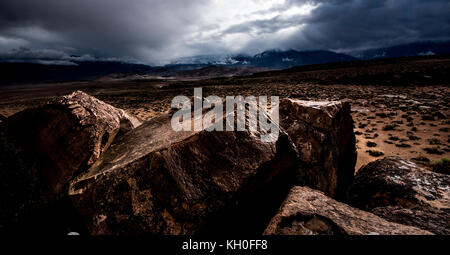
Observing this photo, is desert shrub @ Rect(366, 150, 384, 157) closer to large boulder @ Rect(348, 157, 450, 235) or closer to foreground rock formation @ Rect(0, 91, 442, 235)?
large boulder @ Rect(348, 157, 450, 235)

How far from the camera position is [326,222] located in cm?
287

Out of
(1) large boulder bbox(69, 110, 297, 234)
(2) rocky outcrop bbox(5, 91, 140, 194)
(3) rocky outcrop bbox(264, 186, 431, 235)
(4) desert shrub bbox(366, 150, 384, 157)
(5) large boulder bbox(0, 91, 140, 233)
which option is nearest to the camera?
(3) rocky outcrop bbox(264, 186, 431, 235)

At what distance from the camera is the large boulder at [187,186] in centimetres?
296

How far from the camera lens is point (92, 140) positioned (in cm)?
379

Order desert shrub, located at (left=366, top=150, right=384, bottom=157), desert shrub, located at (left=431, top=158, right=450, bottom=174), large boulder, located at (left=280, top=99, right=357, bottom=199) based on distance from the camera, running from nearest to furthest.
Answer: large boulder, located at (left=280, top=99, right=357, bottom=199) < desert shrub, located at (left=431, top=158, right=450, bottom=174) < desert shrub, located at (left=366, top=150, right=384, bottom=157)

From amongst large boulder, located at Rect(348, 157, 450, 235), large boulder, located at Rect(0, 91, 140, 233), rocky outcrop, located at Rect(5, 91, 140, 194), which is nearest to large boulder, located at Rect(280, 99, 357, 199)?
large boulder, located at Rect(348, 157, 450, 235)

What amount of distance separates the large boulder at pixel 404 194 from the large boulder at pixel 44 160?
5.75 meters

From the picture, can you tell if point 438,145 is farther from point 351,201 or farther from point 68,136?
point 68,136

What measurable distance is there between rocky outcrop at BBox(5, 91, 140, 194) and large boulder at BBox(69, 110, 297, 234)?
0.30m

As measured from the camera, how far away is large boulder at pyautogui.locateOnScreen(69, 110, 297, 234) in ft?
9.70

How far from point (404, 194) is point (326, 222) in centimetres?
253
